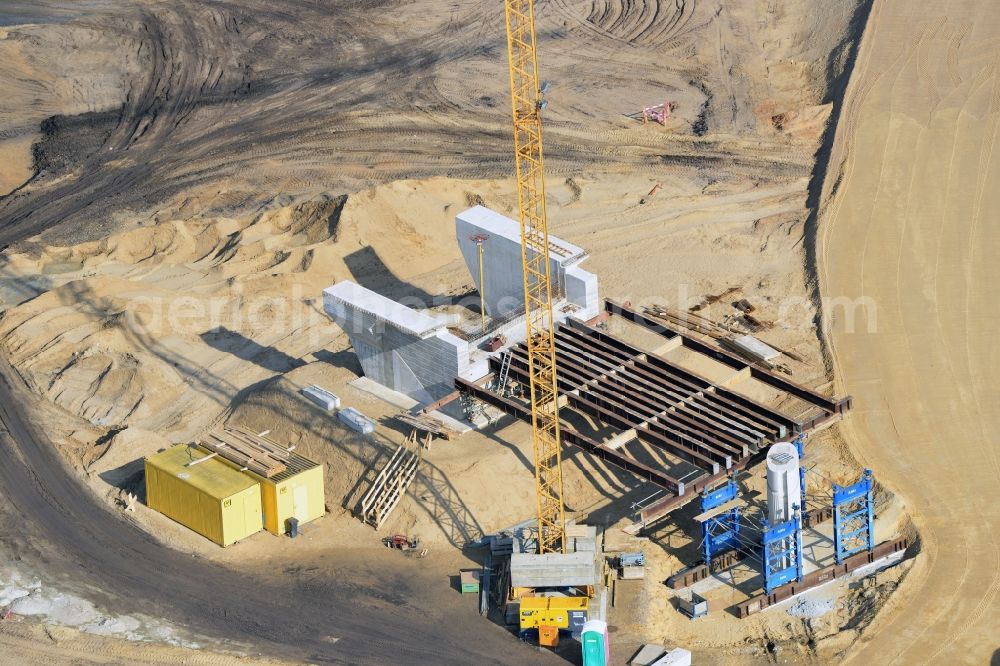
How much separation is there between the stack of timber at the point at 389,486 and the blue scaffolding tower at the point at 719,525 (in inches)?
367

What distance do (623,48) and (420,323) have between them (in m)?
33.2

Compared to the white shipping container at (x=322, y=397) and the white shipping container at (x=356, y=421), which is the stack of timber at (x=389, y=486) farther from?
the white shipping container at (x=322, y=397)

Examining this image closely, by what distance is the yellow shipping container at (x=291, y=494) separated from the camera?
173 ft

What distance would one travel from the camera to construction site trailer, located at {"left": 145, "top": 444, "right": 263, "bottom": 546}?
52281 mm

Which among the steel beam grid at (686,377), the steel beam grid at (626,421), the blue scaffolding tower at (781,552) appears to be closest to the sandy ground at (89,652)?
the steel beam grid at (626,421)

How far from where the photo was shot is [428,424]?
55156 millimetres

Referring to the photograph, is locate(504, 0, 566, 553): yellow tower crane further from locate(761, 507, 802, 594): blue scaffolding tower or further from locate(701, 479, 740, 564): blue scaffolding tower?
locate(761, 507, 802, 594): blue scaffolding tower

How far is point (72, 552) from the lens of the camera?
52438mm

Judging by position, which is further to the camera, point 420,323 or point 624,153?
point 624,153

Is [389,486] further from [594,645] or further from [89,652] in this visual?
[89,652]

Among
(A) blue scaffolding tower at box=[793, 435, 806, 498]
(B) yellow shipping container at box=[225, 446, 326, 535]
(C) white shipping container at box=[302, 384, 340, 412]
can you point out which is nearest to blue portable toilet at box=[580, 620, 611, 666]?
(A) blue scaffolding tower at box=[793, 435, 806, 498]

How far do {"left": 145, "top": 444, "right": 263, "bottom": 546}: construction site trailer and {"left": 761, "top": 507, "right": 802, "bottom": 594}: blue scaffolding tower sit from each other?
15.6m

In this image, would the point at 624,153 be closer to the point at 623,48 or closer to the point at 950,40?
the point at 623,48

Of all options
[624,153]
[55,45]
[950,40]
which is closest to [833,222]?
[624,153]
